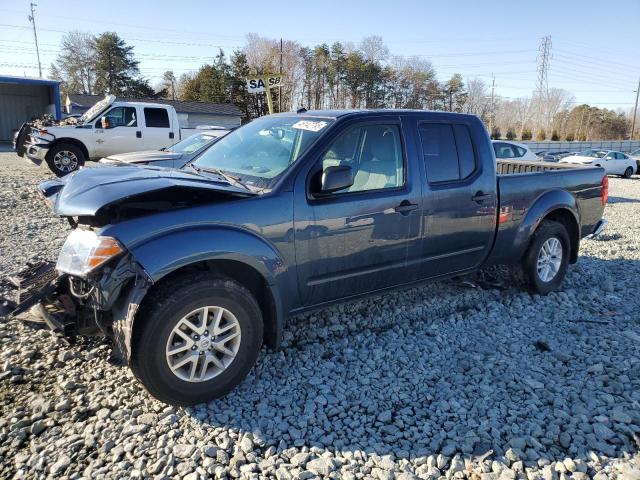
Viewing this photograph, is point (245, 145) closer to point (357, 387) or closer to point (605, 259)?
point (357, 387)

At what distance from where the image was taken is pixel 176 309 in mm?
2957

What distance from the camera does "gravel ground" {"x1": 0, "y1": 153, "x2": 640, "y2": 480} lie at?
8.84ft

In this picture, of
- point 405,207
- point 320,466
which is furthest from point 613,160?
point 320,466

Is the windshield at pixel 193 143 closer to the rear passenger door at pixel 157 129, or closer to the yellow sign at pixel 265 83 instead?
the rear passenger door at pixel 157 129

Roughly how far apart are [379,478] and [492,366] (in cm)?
159

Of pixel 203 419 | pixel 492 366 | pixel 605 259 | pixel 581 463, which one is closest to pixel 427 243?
pixel 492 366

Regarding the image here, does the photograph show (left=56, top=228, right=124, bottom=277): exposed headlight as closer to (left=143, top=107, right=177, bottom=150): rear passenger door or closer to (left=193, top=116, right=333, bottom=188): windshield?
(left=193, top=116, right=333, bottom=188): windshield

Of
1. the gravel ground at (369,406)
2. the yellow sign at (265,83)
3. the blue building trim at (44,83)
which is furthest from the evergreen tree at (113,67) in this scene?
the gravel ground at (369,406)

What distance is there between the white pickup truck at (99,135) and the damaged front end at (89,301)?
11917 mm

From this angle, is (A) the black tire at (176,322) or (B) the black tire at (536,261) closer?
(A) the black tire at (176,322)

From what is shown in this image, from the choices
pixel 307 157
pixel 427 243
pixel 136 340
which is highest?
pixel 307 157

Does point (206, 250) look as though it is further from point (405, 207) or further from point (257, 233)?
point (405, 207)

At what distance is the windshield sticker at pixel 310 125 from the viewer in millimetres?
3825

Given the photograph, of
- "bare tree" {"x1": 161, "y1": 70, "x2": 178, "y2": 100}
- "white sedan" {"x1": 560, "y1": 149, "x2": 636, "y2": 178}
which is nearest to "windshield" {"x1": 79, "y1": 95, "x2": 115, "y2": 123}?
"white sedan" {"x1": 560, "y1": 149, "x2": 636, "y2": 178}
